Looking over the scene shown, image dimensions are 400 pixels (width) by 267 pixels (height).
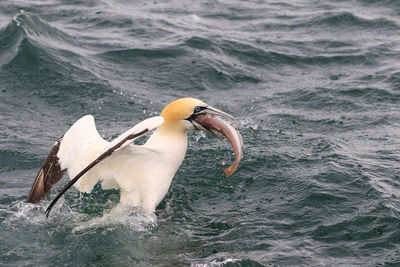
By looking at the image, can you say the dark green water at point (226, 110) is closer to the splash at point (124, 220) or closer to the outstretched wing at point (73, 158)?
the splash at point (124, 220)

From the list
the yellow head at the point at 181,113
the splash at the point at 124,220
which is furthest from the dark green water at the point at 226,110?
the yellow head at the point at 181,113

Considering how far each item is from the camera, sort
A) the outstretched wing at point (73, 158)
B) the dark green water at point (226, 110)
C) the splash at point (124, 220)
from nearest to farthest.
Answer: the dark green water at point (226, 110), the splash at point (124, 220), the outstretched wing at point (73, 158)

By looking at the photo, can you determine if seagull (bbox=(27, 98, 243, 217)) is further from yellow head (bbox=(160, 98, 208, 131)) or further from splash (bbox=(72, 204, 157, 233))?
splash (bbox=(72, 204, 157, 233))

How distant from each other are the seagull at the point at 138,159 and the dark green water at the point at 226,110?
A: 0.27m

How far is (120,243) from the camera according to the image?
7.14 meters

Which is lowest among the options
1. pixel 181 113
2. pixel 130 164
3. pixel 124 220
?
pixel 124 220

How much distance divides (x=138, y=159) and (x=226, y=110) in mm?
3623

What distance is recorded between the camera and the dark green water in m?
7.12

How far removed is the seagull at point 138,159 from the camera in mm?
7738

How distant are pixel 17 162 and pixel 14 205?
1.49 meters

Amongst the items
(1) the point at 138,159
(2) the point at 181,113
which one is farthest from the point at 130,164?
(2) the point at 181,113

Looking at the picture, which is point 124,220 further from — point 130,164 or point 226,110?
point 226,110

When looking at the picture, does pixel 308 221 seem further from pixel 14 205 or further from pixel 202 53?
pixel 202 53

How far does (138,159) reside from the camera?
25.5ft
